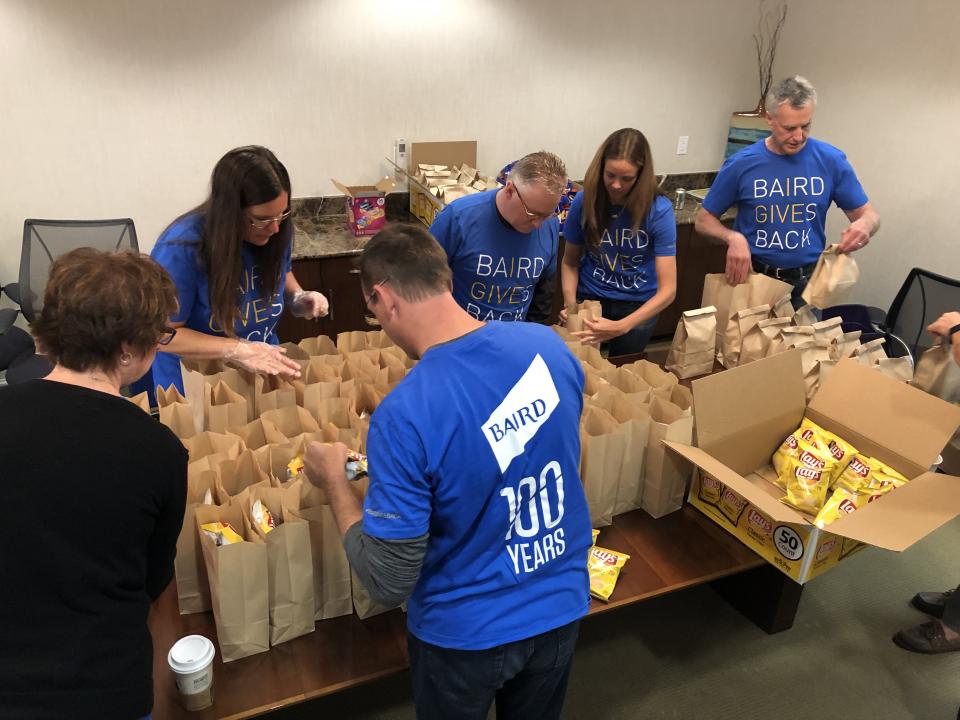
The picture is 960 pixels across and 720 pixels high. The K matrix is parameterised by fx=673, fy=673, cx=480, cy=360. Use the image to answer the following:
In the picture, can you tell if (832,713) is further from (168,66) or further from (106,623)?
(168,66)

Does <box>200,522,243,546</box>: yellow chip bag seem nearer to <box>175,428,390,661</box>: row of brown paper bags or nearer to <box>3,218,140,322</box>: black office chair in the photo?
<box>175,428,390,661</box>: row of brown paper bags

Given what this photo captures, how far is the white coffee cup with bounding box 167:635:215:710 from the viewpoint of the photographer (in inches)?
44.5

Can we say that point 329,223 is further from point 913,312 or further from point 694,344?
point 913,312

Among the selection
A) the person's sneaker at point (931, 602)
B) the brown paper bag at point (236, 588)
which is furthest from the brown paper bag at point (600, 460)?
the person's sneaker at point (931, 602)

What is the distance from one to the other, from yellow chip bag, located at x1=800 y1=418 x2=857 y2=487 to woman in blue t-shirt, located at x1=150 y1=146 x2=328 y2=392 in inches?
56.7

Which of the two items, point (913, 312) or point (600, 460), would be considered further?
point (913, 312)

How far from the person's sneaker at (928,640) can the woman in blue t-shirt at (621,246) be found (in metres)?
1.28

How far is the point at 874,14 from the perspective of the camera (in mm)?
3691

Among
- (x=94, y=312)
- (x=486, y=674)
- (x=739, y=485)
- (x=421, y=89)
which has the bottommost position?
(x=486, y=674)

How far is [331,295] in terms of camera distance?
11.1 feet

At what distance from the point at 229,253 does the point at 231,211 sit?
105 millimetres

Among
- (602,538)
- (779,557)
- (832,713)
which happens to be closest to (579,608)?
(602,538)

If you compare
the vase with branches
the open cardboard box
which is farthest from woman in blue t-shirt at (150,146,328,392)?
the vase with branches

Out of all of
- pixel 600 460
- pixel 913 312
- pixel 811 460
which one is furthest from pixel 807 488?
pixel 913 312
